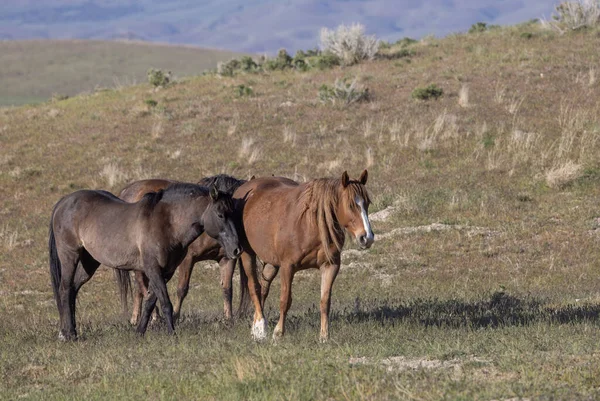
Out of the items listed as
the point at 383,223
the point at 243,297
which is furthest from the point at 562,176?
the point at 243,297

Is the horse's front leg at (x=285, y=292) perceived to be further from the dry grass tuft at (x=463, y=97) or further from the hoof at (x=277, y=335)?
the dry grass tuft at (x=463, y=97)

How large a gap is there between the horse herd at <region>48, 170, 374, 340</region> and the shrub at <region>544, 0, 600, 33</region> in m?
22.0

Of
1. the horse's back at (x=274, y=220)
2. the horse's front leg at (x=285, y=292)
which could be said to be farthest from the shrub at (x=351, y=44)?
the horse's front leg at (x=285, y=292)

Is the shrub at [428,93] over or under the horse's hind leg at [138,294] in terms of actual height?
over

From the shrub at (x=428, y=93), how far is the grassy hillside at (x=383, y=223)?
41 centimetres

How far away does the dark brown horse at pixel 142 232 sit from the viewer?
10.9 meters

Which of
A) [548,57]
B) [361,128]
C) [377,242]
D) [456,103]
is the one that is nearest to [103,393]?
[377,242]

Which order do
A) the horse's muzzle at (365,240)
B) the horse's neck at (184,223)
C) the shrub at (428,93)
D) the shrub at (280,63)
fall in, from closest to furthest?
the horse's muzzle at (365,240), the horse's neck at (184,223), the shrub at (428,93), the shrub at (280,63)

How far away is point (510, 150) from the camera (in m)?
21.3

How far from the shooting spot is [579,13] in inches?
1235

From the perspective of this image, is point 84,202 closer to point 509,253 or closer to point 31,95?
point 509,253

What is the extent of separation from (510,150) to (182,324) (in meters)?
11.6

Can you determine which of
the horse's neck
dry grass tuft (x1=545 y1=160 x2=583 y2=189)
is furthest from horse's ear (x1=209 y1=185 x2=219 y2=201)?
dry grass tuft (x1=545 y1=160 x2=583 y2=189)

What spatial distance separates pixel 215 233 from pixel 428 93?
16.1 meters
